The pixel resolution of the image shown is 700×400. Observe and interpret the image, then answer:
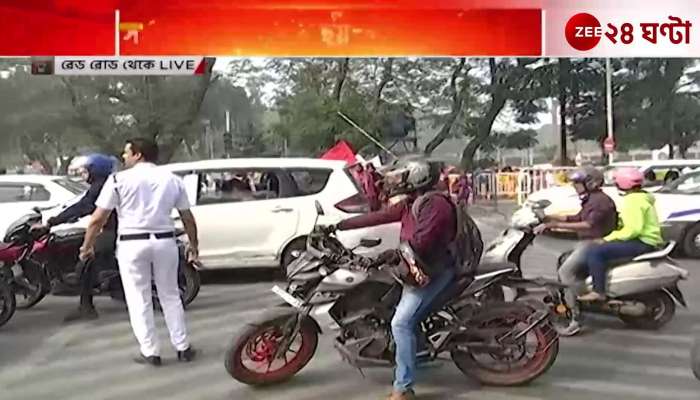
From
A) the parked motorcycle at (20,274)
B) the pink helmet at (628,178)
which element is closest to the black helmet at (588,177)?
the pink helmet at (628,178)

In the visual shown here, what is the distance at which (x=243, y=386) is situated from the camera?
12.8 ft

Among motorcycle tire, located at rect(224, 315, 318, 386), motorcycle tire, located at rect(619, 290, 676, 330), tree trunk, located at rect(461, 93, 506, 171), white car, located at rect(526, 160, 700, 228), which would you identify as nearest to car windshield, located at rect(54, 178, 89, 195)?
motorcycle tire, located at rect(224, 315, 318, 386)

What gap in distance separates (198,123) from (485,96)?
1.15m

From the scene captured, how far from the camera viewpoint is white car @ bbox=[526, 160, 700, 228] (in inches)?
151

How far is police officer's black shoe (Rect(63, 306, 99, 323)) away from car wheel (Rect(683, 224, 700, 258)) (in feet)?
9.49

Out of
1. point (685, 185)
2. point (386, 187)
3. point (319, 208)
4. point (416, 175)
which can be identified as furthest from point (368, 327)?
point (685, 185)

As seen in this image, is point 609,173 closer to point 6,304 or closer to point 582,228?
point 582,228

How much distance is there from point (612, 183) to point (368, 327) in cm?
128

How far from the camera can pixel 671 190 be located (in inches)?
163

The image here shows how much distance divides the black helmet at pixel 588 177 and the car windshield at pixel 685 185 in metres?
0.35

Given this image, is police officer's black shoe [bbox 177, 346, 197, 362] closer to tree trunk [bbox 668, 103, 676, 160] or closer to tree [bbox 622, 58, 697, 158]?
tree [bbox 622, 58, 697, 158]

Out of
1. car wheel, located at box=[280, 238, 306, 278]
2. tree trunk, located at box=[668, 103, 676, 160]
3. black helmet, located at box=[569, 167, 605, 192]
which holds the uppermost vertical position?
tree trunk, located at box=[668, 103, 676, 160]

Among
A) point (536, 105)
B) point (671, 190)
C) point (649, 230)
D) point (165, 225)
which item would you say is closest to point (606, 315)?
point (649, 230)

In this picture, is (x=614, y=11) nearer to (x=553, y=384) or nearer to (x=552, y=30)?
(x=552, y=30)
